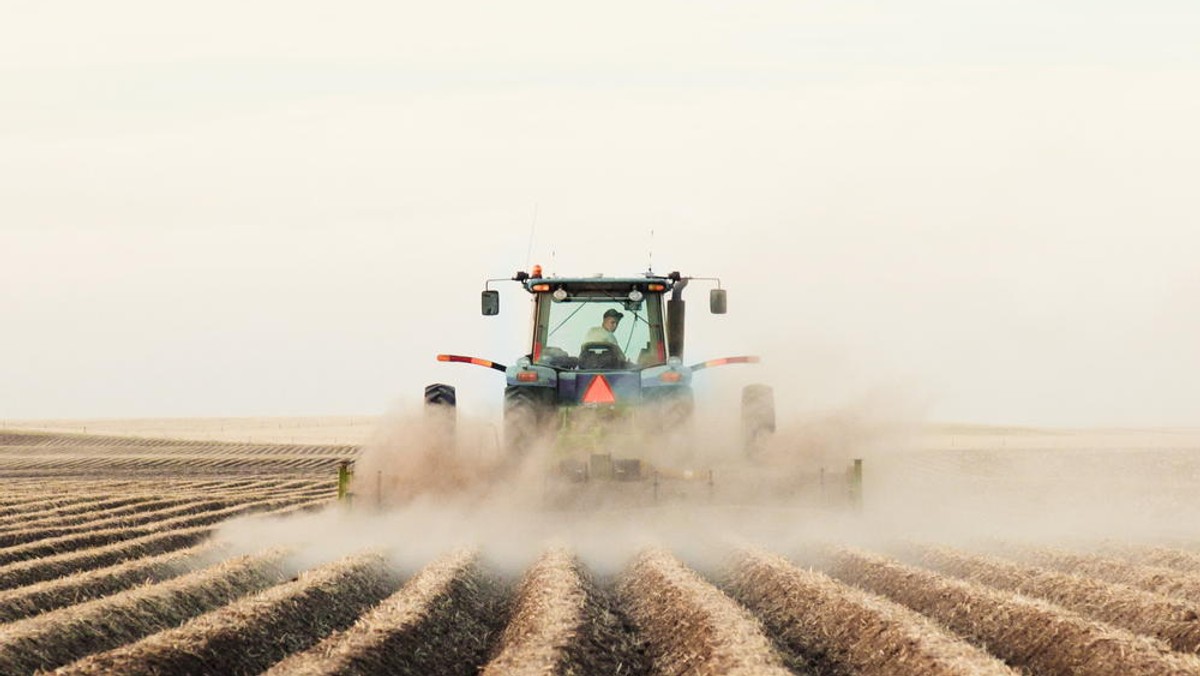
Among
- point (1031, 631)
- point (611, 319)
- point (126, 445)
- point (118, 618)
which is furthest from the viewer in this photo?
point (126, 445)

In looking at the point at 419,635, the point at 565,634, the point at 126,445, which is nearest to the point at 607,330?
the point at 419,635

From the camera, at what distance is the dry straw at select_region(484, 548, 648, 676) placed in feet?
23.5

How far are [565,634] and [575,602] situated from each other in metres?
1.22

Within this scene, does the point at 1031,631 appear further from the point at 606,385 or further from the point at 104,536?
the point at 104,536

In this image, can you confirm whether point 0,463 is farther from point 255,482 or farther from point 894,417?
point 894,417

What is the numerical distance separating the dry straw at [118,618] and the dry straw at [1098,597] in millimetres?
5747

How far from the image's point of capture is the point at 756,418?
1552 centimetres

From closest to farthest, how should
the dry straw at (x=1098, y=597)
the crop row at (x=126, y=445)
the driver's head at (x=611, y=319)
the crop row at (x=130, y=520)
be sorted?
the dry straw at (x=1098, y=597) → the crop row at (x=130, y=520) → the driver's head at (x=611, y=319) → the crop row at (x=126, y=445)

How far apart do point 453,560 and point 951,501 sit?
35.7 ft

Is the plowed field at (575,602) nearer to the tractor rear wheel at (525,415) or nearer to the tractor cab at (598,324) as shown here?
the tractor rear wheel at (525,415)

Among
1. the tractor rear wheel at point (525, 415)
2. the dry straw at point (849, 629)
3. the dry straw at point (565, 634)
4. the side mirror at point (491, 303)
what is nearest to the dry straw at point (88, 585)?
the dry straw at point (565, 634)

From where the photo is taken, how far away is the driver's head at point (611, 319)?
15406mm

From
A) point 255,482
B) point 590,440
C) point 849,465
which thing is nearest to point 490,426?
point 590,440

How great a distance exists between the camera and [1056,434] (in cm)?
7206
